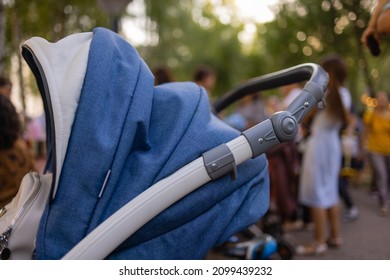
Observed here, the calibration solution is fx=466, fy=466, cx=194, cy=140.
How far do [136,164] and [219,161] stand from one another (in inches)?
9.4

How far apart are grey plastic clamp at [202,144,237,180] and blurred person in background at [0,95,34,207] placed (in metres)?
1.32

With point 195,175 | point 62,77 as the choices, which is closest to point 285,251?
point 195,175

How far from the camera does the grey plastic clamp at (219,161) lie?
4.34 feet

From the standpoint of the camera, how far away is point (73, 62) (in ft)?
4.46

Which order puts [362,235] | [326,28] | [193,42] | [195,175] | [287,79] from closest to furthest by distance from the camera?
[195,175], [287,79], [326,28], [362,235], [193,42]

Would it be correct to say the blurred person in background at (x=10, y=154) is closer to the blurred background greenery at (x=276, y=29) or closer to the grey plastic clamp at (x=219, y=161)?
the blurred background greenery at (x=276, y=29)

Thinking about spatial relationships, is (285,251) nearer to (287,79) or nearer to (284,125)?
(287,79)

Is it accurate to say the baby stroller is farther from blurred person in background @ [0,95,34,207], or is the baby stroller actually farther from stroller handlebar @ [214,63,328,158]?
blurred person in background @ [0,95,34,207]

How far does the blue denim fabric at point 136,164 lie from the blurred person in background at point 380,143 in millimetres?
3466

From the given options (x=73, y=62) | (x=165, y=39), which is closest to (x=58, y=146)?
(x=73, y=62)

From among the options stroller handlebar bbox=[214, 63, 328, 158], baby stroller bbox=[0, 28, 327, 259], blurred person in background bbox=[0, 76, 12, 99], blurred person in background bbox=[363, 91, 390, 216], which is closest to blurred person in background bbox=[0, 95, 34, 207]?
blurred person in background bbox=[0, 76, 12, 99]

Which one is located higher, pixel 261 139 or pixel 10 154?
pixel 261 139

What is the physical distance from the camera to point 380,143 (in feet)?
15.8
